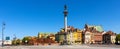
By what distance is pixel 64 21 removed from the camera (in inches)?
5704

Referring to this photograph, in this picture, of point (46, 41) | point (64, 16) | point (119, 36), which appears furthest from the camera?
point (46, 41)

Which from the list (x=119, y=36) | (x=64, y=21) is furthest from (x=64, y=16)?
(x=119, y=36)

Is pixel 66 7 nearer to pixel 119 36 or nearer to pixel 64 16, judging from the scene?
pixel 64 16

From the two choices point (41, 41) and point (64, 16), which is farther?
point (41, 41)

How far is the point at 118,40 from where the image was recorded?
598 feet

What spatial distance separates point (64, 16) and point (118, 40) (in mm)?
52469

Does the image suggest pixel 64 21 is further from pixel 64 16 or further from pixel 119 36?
pixel 119 36

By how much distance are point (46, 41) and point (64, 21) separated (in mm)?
52060

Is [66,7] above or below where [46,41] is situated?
above

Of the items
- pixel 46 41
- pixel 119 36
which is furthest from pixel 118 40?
pixel 46 41

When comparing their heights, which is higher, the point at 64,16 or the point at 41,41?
the point at 64,16

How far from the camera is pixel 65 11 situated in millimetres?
145125

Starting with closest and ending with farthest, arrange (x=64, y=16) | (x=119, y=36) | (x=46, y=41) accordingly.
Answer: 1. (x=64, y=16)
2. (x=119, y=36)
3. (x=46, y=41)

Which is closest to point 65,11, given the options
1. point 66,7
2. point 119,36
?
point 66,7
